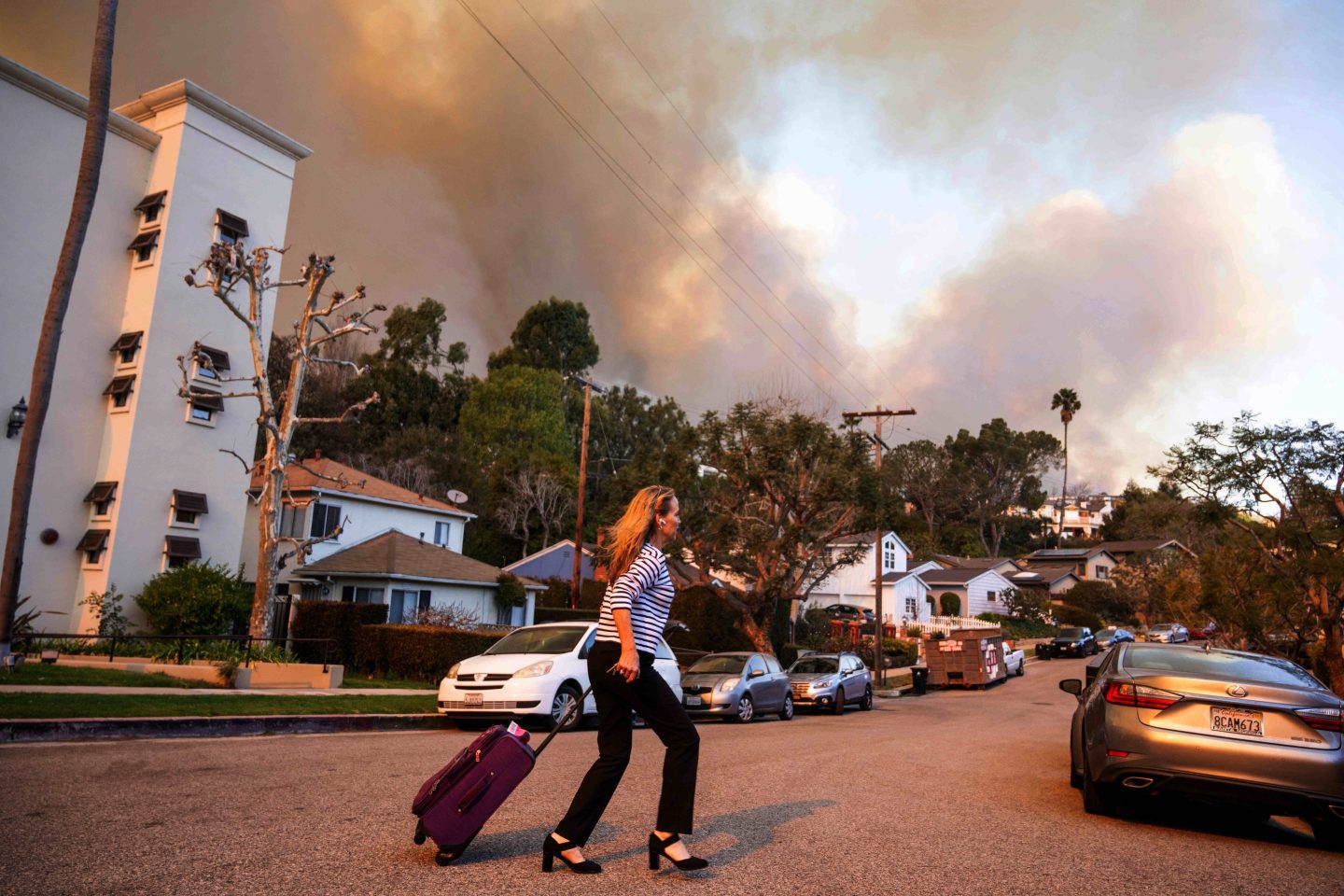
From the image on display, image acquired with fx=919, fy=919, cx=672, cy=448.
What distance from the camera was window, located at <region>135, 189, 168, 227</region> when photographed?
94.0ft

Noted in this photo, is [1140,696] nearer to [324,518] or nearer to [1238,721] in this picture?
[1238,721]

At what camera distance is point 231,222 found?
2981 cm

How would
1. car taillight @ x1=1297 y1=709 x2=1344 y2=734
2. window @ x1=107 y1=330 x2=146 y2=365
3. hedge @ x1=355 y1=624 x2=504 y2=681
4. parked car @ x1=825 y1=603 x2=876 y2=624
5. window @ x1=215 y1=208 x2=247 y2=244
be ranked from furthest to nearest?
parked car @ x1=825 y1=603 x2=876 y2=624 < window @ x1=215 y1=208 x2=247 y2=244 < window @ x1=107 y1=330 x2=146 y2=365 < hedge @ x1=355 y1=624 x2=504 y2=681 < car taillight @ x1=1297 y1=709 x2=1344 y2=734

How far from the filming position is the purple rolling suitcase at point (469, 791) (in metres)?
4.73

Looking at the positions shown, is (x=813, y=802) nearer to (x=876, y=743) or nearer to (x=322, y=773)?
(x=322, y=773)

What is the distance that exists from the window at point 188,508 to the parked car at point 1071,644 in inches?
1598

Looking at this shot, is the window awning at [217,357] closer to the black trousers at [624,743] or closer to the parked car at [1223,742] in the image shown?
the black trousers at [624,743]

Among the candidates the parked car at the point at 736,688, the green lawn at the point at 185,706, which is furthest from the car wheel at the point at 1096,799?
the parked car at the point at 736,688

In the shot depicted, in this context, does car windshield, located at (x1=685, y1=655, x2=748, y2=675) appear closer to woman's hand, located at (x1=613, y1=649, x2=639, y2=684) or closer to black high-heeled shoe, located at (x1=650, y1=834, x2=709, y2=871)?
black high-heeled shoe, located at (x1=650, y1=834, x2=709, y2=871)

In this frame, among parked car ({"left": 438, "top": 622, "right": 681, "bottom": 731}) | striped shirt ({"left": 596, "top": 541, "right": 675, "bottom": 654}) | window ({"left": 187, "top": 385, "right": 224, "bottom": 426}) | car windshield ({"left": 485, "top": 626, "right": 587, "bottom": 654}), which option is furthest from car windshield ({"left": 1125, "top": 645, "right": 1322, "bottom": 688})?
window ({"left": 187, "top": 385, "right": 224, "bottom": 426})

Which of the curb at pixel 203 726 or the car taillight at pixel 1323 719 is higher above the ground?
Result: the car taillight at pixel 1323 719

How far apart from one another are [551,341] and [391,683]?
185 ft

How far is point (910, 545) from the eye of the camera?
257ft

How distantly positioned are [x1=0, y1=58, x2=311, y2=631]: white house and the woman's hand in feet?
86.3
